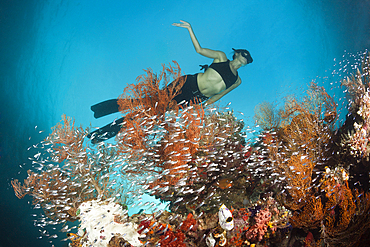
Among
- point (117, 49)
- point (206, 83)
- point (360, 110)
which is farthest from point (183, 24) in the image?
point (360, 110)

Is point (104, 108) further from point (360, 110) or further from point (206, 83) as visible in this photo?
point (360, 110)

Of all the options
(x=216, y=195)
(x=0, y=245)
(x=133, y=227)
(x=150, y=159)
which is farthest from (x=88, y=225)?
(x=216, y=195)

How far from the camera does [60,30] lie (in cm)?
375

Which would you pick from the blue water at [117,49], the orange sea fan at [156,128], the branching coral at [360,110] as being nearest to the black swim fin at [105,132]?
the blue water at [117,49]

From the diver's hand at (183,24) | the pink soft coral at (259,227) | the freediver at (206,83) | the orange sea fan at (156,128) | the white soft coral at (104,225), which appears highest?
the diver's hand at (183,24)

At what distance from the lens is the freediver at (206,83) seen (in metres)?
4.07

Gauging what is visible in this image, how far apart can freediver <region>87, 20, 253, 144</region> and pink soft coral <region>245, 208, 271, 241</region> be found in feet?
9.23

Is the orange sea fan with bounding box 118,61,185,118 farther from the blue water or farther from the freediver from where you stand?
the blue water

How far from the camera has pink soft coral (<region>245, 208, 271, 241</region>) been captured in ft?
9.96

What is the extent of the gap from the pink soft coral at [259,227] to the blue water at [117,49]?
9.85ft

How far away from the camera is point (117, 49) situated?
13.8 feet

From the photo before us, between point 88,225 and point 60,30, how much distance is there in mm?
4239

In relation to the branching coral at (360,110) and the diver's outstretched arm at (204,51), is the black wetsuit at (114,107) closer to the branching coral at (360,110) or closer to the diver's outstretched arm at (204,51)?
the diver's outstretched arm at (204,51)

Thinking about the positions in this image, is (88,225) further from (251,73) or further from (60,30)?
(251,73)
